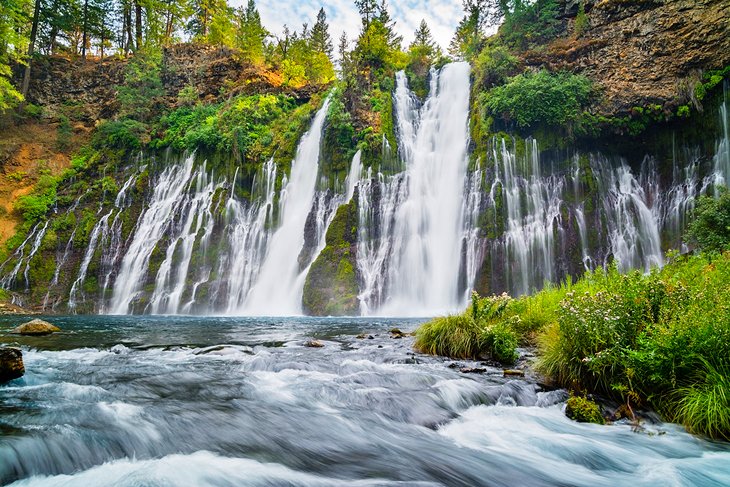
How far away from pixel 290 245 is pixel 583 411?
23.2 meters

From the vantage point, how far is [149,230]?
28.8m

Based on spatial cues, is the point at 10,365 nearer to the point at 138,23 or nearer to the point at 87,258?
the point at 87,258

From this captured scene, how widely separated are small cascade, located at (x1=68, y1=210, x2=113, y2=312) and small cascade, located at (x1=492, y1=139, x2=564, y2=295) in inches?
1055

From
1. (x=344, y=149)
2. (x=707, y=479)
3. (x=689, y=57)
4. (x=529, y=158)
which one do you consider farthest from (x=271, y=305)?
(x=689, y=57)

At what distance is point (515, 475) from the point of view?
12.5 feet

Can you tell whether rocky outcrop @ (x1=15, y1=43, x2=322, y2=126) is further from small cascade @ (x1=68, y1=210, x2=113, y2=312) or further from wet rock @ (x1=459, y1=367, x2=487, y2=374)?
wet rock @ (x1=459, y1=367, x2=487, y2=374)

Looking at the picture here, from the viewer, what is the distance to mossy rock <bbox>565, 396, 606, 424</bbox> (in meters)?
4.79

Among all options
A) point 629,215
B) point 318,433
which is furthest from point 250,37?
point 318,433

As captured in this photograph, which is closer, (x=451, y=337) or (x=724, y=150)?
(x=451, y=337)

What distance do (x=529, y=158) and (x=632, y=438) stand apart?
23.3m

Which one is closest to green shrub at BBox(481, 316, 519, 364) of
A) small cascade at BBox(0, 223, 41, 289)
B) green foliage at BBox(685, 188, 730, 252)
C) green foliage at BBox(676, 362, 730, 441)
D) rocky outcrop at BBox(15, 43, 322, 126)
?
green foliage at BBox(676, 362, 730, 441)

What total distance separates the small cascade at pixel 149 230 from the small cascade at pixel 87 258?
2304 mm

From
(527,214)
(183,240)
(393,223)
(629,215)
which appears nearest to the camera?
(629,215)

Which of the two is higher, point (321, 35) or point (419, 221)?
point (321, 35)
